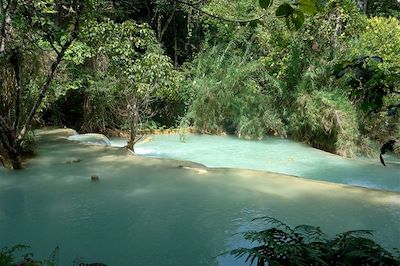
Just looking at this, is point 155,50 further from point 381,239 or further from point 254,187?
point 381,239

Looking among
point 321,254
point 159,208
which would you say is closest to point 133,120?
point 159,208

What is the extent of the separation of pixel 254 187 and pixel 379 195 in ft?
4.62

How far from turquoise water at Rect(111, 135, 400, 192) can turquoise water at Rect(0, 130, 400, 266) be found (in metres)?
2.09

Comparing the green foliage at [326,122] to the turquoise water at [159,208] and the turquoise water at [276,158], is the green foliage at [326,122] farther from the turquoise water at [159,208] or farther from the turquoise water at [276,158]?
the turquoise water at [159,208]

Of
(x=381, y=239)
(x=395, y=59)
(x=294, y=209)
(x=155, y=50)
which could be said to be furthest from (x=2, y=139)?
(x=395, y=59)

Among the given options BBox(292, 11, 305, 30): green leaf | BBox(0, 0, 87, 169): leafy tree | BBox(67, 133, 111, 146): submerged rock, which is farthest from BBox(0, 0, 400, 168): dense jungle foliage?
BBox(292, 11, 305, 30): green leaf

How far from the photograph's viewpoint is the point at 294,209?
15.0ft

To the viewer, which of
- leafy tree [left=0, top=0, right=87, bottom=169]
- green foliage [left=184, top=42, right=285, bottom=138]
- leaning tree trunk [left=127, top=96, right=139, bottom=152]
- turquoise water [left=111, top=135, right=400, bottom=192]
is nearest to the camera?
leafy tree [left=0, top=0, right=87, bottom=169]

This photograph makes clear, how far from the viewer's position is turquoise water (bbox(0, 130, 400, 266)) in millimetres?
3613

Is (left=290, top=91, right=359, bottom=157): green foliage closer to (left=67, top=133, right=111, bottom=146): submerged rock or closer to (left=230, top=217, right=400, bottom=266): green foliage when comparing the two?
(left=67, top=133, right=111, bottom=146): submerged rock

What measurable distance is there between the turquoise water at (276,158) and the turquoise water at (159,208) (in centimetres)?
209

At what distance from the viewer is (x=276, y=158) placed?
352 inches

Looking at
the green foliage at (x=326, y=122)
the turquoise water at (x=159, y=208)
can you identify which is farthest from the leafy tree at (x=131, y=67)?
the green foliage at (x=326, y=122)

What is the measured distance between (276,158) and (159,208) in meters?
4.79
